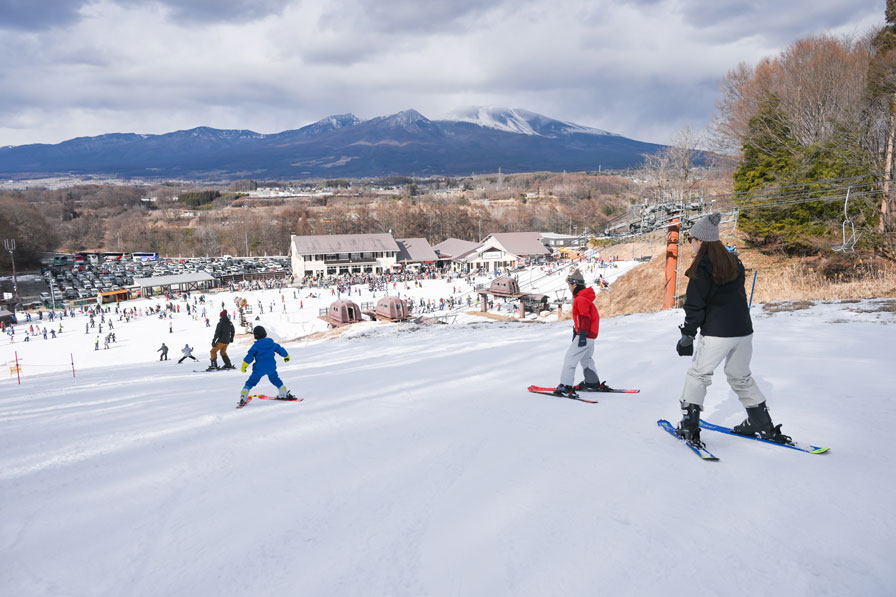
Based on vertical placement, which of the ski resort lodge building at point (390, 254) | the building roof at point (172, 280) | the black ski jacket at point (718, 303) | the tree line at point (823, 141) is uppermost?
the tree line at point (823, 141)

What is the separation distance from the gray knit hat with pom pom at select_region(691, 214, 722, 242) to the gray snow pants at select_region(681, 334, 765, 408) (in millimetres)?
710

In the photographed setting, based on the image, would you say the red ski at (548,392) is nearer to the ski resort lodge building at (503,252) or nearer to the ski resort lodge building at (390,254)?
the ski resort lodge building at (390,254)

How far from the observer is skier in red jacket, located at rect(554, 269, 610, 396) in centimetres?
496

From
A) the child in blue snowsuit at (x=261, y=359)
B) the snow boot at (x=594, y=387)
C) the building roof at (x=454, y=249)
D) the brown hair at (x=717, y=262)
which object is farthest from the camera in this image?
the building roof at (x=454, y=249)

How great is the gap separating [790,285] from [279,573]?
17541 millimetres

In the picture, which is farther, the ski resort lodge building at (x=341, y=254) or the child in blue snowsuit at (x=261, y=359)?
the ski resort lodge building at (x=341, y=254)

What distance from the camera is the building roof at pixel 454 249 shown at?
6230 centimetres

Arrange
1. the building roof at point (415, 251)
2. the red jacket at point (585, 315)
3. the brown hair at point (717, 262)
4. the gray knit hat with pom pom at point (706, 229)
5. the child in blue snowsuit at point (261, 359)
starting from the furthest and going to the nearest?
the building roof at point (415, 251)
the child in blue snowsuit at point (261, 359)
the red jacket at point (585, 315)
the gray knit hat with pom pom at point (706, 229)
the brown hair at point (717, 262)

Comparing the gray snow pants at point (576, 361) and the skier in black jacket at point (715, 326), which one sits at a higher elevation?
the skier in black jacket at point (715, 326)

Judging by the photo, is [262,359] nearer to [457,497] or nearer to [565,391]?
[565,391]

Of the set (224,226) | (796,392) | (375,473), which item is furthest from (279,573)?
(224,226)

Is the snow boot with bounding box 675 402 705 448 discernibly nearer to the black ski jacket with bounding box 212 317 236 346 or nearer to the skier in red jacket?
the skier in red jacket

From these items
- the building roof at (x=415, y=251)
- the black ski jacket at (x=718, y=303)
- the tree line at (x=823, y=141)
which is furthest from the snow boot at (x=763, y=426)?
the building roof at (x=415, y=251)

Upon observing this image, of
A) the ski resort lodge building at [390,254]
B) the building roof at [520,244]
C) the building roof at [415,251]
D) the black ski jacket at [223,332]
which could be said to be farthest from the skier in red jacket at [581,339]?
the building roof at [415,251]
